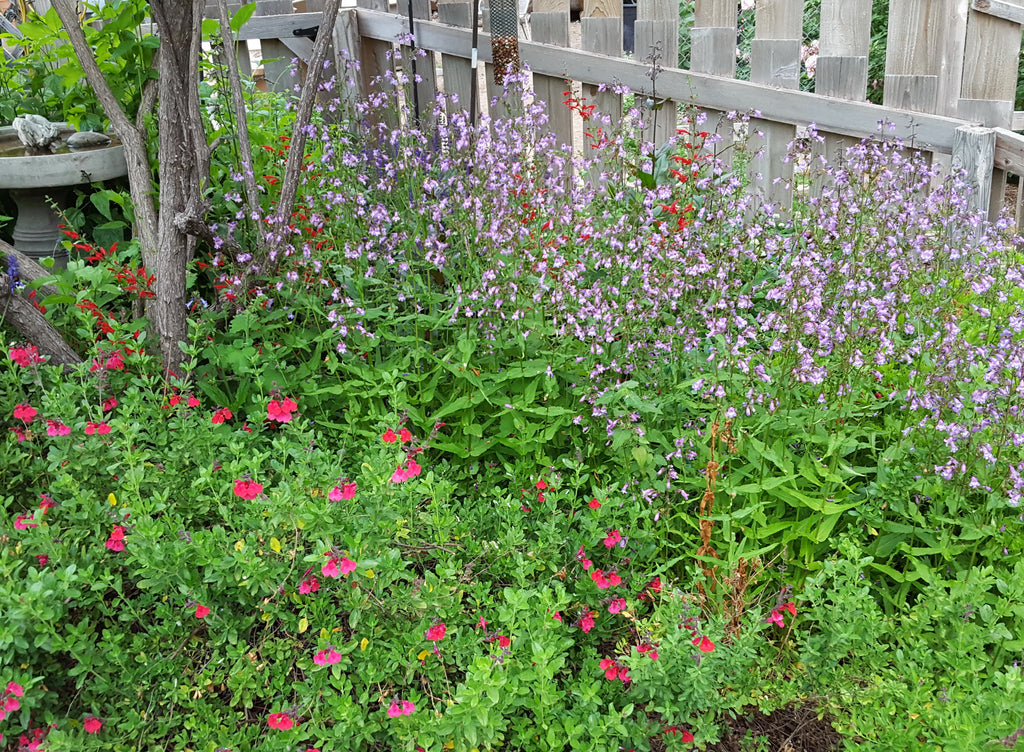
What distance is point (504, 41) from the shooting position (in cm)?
477

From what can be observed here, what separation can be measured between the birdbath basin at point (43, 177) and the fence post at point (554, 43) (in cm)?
231

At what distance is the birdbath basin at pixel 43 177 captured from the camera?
3.76 metres

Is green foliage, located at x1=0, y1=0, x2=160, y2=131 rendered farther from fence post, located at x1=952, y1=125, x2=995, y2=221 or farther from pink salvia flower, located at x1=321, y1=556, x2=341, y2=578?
fence post, located at x1=952, y1=125, x2=995, y2=221

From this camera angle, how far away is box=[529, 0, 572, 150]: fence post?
4.75 meters

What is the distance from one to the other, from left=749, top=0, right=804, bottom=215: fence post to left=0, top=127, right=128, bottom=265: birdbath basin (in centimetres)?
293

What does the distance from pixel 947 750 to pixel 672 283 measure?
1.42 m

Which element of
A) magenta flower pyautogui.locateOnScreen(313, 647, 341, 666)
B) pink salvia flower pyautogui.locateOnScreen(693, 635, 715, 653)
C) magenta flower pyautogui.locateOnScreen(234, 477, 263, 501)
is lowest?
pink salvia flower pyautogui.locateOnScreen(693, 635, 715, 653)

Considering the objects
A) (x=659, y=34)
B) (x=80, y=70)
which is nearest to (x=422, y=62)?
(x=659, y=34)

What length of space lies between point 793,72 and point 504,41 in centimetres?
158

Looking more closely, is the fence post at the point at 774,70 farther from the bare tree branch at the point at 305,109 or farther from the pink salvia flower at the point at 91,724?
the pink salvia flower at the point at 91,724

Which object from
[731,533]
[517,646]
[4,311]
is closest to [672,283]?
[731,533]

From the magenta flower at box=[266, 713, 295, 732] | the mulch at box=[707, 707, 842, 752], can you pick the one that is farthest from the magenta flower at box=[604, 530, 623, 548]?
the magenta flower at box=[266, 713, 295, 732]

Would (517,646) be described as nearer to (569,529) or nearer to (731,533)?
(569,529)

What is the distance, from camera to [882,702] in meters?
2.12
